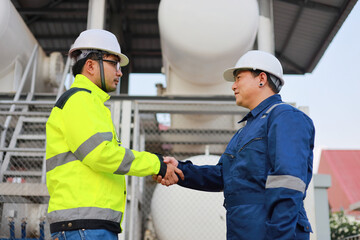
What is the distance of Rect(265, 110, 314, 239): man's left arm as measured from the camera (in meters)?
2.12

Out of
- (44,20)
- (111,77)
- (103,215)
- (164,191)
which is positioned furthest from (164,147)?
(44,20)

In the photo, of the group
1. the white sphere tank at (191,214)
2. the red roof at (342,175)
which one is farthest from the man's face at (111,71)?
the red roof at (342,175)

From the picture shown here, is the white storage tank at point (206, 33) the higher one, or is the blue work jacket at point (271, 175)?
the white storage tank at point (206, 33)

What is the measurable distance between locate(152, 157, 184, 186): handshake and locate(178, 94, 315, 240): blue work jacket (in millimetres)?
382

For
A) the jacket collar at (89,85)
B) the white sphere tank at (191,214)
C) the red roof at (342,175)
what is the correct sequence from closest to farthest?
the jacket collar at (89,85) → the white sphere tank at (191,214) → the red roof at (342,175)

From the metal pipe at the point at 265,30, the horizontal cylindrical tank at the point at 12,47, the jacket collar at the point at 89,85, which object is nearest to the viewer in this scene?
the jacket collar at the point at 89,85

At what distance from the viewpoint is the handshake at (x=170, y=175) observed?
9.04ft

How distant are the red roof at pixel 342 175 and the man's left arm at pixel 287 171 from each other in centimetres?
1555

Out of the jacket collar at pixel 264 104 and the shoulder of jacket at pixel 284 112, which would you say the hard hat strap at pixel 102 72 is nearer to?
the jacket collar at pixel 264 104

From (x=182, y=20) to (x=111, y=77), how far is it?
3123mm

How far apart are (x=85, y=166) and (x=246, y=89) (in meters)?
1.16

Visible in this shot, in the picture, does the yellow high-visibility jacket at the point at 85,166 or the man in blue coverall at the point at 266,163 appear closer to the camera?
the man in blue coverall at the point at 266,163

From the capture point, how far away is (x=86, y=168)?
7.79ft

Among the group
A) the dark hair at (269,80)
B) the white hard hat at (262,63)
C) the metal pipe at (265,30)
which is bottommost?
the dark hair at (269,80)
